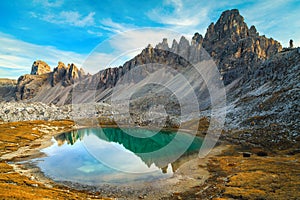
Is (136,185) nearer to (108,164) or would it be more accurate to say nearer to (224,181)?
(224,181)


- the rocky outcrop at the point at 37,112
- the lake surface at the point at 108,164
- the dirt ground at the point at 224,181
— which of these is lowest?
the lake surface at the point at 108,164

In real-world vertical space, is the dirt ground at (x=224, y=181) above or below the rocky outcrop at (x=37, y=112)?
below

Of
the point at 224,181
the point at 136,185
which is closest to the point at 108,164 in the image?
the point at 136,185

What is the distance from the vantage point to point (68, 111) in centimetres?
18100

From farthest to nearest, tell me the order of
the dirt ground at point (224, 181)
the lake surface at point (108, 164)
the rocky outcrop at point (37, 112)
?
the rocky outcrop at point (37, 112), the lake surface at point (108, 164), the dirt ground at point (224, 181)

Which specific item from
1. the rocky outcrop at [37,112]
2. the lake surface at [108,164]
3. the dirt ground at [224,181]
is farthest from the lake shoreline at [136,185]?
the rocky outcrop at [37,112]

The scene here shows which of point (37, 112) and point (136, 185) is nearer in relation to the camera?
point (136, 185)

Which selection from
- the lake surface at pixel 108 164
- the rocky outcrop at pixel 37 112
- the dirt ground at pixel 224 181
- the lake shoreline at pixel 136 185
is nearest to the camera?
the dirt ground at pixel 224 181

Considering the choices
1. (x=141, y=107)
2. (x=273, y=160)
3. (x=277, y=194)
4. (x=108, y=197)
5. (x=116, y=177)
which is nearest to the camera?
(x=277, y=194)

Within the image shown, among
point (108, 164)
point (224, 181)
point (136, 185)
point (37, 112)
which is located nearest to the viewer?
point (224, 181)

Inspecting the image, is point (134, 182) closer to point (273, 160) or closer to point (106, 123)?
point (273, 160)

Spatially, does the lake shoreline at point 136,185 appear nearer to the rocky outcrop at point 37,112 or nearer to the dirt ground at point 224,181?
the dirt ground at point 224,181

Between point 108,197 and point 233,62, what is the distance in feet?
597

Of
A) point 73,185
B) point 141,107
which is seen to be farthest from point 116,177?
point 141,107
